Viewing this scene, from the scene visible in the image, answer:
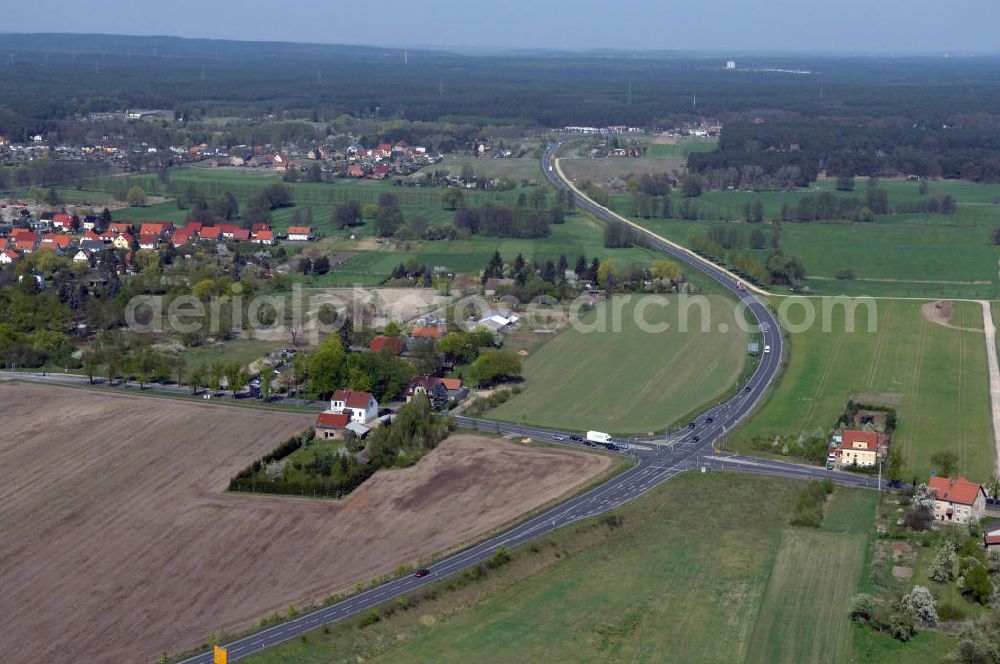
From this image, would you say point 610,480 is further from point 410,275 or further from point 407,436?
point 410,275

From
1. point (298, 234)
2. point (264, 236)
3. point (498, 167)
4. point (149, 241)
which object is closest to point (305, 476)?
point (149, 241)

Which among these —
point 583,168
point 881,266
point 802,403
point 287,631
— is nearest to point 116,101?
point 583,168

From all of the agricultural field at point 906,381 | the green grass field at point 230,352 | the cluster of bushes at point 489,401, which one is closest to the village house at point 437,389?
the cluster of bushes at point 489,401

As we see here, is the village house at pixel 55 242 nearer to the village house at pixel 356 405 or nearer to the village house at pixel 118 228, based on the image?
the village house at pixel 118 228

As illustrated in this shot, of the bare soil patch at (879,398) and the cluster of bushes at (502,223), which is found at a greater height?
the bare soil patch at (879,398)

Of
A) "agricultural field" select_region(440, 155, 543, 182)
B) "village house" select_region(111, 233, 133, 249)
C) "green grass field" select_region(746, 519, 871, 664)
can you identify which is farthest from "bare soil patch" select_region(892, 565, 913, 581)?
"agricultural field" select_region(440, 155, 543, 182)

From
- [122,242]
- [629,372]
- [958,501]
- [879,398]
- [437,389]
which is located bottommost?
[122,242]

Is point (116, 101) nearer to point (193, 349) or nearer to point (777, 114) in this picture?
point (777, 114)
